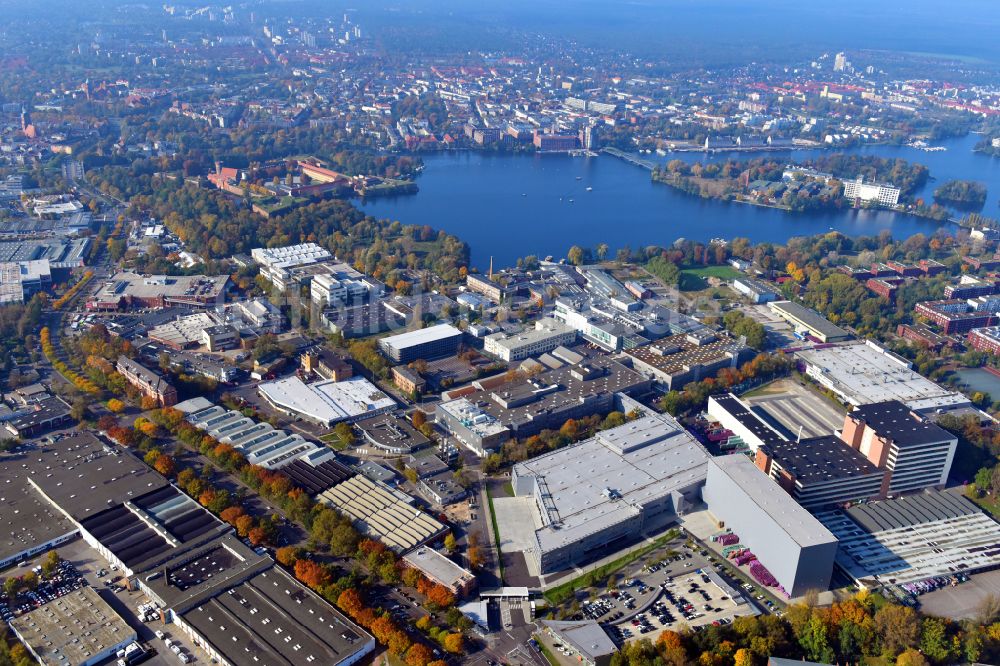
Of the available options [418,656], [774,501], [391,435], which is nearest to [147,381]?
[391,435]

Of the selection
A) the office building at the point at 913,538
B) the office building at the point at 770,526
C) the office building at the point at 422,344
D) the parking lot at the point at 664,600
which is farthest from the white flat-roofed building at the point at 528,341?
the office building at the point at 913,538

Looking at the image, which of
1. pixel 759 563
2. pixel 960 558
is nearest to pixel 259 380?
pixel 759 563

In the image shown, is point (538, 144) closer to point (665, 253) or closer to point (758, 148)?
point (758, 148)

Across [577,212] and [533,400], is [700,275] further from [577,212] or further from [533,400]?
[533,400]

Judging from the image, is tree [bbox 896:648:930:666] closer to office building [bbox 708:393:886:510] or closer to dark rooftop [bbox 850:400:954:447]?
office building [bbox 708:393:886:510]

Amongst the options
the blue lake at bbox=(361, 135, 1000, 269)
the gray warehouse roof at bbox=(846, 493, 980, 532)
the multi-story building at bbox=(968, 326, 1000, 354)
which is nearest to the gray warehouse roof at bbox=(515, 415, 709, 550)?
the gray warehouse roof at bbox=(846, 493, 980, 532)

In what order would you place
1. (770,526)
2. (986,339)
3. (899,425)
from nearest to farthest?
1. (770,526)
2. (899,425)
3. (986,339)
